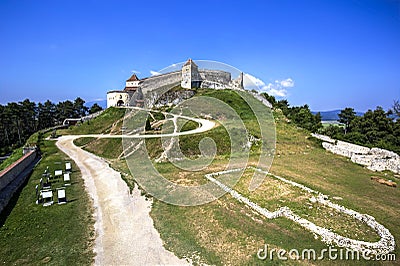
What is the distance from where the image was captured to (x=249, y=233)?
15312 mm

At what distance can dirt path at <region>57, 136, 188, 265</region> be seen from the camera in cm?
1300

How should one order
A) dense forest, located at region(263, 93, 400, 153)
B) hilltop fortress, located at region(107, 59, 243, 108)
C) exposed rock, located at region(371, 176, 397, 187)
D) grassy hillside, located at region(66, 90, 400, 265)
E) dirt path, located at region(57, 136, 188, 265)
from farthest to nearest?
hilltop fortress, located at region(107, 59, 243, 108) → dense forest, located at region(263, 93, 400, 153) → exposed rock, located at region(371, 176, 397, 187) → grassy hillside, located at region(66, 90, 400, 265) → dirt path, located at region(57, 136, 188, 265)

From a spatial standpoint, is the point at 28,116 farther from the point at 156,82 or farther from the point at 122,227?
the point at 122,227

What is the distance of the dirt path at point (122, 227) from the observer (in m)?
13.0

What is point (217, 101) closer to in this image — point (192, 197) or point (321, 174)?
point (321, 174)

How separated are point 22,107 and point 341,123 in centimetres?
10915

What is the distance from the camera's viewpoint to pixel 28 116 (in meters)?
89.3

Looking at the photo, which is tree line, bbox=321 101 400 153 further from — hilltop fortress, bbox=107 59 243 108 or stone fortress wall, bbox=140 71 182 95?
stone fortress wall, bbox=140 71 182 95

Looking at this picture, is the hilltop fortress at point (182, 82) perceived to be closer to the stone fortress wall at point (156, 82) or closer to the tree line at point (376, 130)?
the stone fortress wall at point (156, 82)

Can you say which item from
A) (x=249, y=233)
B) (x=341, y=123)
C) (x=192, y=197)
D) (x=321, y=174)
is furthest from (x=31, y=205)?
(x=341, y=123)

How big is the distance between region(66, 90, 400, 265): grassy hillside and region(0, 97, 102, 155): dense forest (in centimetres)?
6793

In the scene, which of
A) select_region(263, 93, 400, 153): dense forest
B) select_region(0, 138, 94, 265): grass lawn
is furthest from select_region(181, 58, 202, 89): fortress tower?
select_region(0, 138, 94, 265): grass lawn

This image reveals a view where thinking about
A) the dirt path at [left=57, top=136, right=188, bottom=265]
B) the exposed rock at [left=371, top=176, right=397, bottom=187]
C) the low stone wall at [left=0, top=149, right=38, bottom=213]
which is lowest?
the exposed rock at [left=371, top=176, right=397, bottom=187]

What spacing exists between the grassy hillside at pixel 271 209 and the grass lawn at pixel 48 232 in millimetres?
4663
